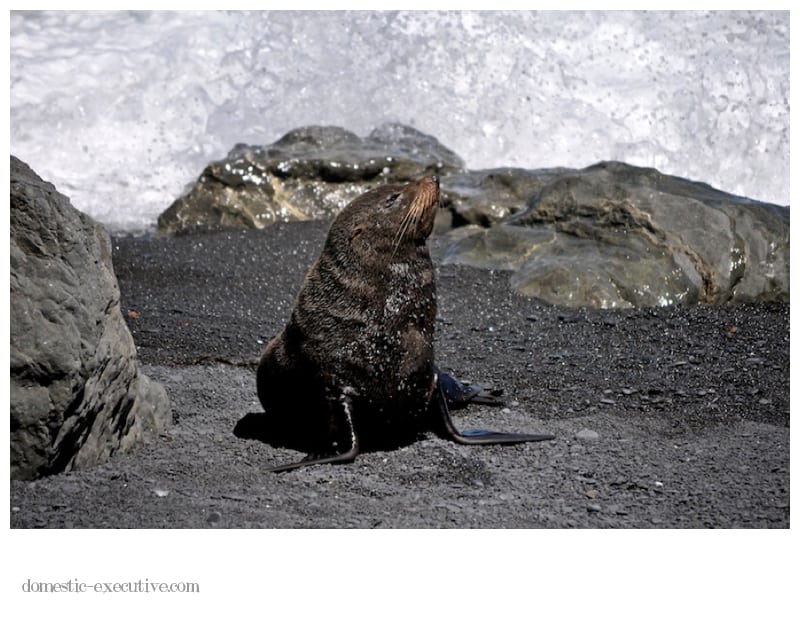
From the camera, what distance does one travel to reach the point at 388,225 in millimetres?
4531

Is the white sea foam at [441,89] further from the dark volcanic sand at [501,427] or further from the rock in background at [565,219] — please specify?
the dark volcanic sand at [501,427]

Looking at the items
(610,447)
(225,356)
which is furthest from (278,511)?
(225,356)

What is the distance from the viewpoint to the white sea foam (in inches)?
519

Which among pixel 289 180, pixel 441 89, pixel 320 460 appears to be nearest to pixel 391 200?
pixel 320 460

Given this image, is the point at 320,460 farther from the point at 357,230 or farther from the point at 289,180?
A: the point at 289,180

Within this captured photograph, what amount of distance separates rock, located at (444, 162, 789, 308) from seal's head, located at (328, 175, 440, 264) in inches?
121

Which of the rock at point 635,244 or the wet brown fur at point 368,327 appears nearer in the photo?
the wet brown fur at point 368,327

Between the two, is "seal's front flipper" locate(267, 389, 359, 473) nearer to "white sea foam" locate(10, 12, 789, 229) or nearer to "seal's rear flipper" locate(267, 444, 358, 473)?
"seal's rear flipper" locate(267, 444, 358, 473)

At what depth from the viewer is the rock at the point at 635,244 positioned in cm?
762

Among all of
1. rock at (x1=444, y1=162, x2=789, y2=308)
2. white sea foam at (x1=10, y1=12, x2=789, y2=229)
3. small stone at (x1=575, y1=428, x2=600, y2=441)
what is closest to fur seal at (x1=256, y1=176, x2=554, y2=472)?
small stone at (x1=575, y1=428, x2=600, y2=441)

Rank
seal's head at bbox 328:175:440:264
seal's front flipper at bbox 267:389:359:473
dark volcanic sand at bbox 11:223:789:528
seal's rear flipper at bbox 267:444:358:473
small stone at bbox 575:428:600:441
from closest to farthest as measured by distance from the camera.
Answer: dark volcanic sand at bbox 11:223:789:528, seal's rear flipper at bbox 267:444:358:473, seal's front flipper at bbox 267:389:359:473, seal's head at bbox 328:175:440:264, small stone at bbox 575:428:600:441

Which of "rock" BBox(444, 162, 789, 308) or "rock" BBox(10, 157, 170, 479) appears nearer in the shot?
"rock" BBox(10, 157, 170, 479)

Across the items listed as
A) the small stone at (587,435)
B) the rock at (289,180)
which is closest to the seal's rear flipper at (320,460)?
the small stone at (587,435)

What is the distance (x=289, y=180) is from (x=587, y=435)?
6.52 meters
